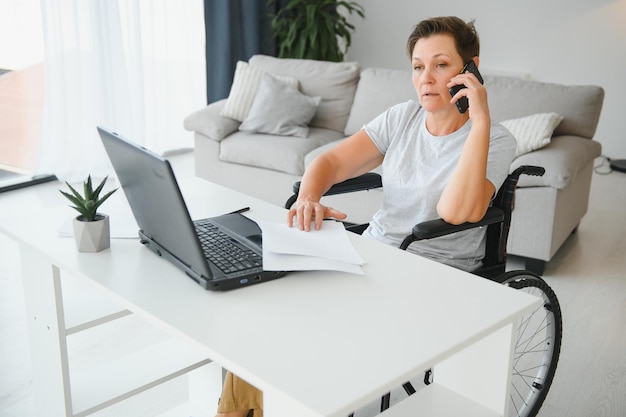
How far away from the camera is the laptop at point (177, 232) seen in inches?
54.7

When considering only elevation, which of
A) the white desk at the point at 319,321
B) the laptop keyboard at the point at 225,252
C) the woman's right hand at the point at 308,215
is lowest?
the white desk at the point at 319,321

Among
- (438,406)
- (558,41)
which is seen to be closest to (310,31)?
(558,41)

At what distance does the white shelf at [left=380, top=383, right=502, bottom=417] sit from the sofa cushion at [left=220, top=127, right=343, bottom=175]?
91.4 inches

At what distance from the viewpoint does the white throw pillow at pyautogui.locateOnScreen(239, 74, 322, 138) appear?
13.0 feet

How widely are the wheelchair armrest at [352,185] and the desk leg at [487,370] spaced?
73cm

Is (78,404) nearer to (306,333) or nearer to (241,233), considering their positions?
(241,233)

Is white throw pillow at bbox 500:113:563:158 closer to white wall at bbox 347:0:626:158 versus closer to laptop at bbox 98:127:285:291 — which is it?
laptop at bbox 98:127:285:291

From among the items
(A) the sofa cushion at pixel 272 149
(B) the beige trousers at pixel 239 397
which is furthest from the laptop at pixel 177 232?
(A) the sofa cushion at pixel 272 149

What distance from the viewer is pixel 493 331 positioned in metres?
1.34

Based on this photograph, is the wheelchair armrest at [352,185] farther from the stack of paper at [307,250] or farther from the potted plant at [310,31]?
the potted plant at [310,31]

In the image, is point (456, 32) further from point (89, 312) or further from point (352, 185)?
point (89, 312)

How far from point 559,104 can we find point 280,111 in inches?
55.7

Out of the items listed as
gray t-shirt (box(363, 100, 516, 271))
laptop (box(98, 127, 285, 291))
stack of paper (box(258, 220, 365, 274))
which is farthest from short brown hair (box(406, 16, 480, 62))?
laptop (box(98, 127, 285, 291))

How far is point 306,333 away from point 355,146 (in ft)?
3.03
